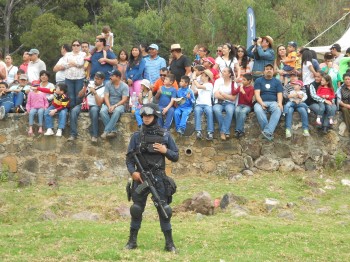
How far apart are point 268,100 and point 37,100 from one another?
492 centimetres

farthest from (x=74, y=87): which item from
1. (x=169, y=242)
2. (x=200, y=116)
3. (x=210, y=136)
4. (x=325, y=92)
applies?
(x=169, y=242)

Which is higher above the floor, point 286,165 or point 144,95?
point 144,95

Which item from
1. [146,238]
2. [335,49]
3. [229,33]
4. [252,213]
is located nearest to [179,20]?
[229,33]

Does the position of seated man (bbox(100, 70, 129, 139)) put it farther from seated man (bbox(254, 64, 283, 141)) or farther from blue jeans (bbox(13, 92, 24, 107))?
seated man (bbox(254, 64, 283, 141))

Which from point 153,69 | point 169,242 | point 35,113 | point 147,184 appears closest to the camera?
point 147,184

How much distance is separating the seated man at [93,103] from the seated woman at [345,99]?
5.07 meters

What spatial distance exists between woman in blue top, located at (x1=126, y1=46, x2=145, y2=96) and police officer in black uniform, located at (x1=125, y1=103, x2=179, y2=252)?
242 inches

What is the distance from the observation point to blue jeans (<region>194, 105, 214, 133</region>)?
51.2ft

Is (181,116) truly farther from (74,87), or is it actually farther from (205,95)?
(74,87)

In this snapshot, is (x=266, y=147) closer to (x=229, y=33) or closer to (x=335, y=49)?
(x=335, y=49)

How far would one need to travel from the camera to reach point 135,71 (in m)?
16.4

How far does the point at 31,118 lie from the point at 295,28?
15.2 metres

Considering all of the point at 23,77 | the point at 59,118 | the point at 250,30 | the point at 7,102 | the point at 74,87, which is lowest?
the point at 59,118

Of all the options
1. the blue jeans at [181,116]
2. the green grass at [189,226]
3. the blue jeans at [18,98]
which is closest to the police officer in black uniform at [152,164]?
the green grass at [189,226]
